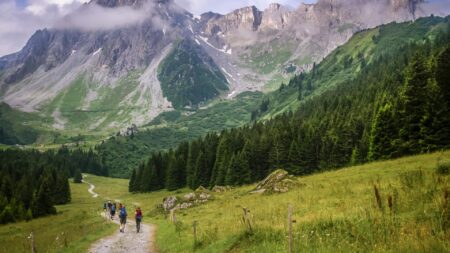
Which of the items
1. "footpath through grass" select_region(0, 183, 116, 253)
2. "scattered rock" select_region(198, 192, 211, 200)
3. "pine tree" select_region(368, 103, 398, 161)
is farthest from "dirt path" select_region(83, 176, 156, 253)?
"pine tree" select_region(368, 103, 398, 161)

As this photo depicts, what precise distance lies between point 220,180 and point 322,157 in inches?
1095

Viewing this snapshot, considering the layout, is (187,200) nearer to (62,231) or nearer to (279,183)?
(279,183)

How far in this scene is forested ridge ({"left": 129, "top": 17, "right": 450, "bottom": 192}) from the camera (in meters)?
57.6

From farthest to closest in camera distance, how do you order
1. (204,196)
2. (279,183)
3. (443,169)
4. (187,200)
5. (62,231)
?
(204,196), (187,200), (279,183), (62,231), (443,169)

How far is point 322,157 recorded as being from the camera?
95875 millimetres

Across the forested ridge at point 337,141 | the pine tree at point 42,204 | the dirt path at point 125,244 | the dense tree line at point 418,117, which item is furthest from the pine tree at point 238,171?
the dirt path at point 125,244

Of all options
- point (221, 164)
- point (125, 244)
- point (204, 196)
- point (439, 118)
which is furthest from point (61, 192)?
point (439, 118)

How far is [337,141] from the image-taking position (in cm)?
9338

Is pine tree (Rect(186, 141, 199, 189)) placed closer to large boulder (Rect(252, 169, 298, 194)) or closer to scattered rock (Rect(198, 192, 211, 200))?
scattered rock (Rect(198, 192, 211, 200))

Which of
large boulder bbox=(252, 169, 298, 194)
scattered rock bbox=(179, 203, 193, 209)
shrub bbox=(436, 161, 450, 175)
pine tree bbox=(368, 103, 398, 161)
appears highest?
pine tree bbox=(368, 103, 398, 161)

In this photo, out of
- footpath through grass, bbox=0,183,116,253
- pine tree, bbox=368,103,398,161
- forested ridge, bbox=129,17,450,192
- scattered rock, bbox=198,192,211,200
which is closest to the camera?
footpath through grass, bbox=0,183,116,253

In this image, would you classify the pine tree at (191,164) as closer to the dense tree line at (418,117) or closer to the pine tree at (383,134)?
the pine tree at (383,134)

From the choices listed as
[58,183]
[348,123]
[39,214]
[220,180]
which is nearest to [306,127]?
[348,123]

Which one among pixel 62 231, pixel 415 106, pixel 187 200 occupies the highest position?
pixel 415 106
